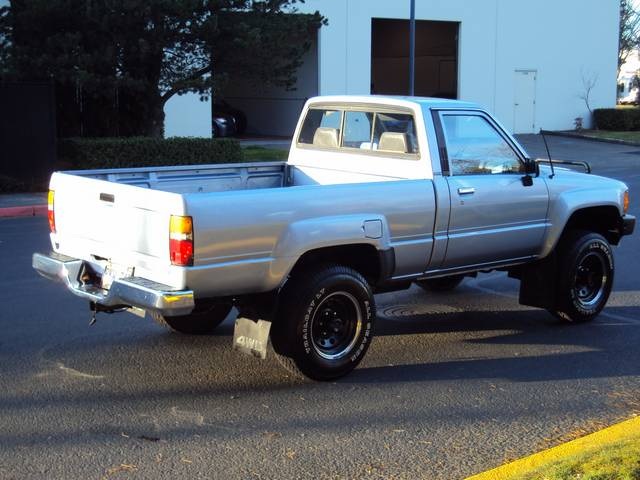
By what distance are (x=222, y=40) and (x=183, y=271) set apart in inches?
515

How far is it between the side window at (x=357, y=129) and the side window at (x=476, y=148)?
2.36 ft

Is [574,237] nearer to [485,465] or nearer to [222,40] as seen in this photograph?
[485,465]

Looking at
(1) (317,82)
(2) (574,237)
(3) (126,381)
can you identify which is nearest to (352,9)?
(1) (317,82)

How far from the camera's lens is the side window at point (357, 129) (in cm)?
706

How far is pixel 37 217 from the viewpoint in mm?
14438

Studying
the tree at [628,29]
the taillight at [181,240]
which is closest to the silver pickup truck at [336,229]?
the taillight at [181,240]

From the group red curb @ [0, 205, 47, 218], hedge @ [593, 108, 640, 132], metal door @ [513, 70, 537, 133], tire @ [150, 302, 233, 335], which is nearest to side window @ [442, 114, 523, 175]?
tire @ [150, 302, 233, 335]

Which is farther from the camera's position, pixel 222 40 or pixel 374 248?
pixel 222 40

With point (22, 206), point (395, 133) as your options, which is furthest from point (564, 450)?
point (22, 206)

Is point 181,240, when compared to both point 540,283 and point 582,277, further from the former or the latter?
point 582,277

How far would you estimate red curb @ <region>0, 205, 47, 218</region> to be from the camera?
1448cm

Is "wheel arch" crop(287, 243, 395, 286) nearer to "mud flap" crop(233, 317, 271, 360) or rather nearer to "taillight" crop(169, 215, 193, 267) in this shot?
"mud flap" crop(233, 317, 271, 360)

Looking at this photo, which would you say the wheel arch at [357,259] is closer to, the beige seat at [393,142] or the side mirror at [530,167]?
the beige seat at [393,142]

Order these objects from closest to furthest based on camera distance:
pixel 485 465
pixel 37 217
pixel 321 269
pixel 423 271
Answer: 1. pixel 485 465
2. pixel 321 269
3. pixel 423 271
4. pixel 37 217
